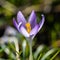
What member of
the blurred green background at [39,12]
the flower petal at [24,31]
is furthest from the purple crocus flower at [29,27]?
the blurred green background at [39,12]

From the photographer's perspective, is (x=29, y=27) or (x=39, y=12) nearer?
(x=29, y=27)

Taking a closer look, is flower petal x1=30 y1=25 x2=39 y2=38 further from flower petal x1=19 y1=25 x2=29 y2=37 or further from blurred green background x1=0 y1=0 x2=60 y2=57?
blurred green background x1=0 y1=0 x2=60 y2=57

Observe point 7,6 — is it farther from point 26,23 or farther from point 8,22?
point 26,23

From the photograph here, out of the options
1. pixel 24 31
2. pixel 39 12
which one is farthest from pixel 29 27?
pixel 39 12

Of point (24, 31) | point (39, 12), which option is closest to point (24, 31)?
point (24, 31)

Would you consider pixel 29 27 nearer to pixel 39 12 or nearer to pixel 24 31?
pixel 24 31

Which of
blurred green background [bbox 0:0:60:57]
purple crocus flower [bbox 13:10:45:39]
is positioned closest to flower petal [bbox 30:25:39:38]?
purple crocus flower [bbox 13:10:45:39]

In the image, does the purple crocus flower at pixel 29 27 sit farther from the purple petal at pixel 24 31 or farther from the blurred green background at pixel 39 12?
the blurred green background at pixel 39 12

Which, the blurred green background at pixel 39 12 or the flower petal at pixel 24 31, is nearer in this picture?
the flower petal at pixel 24 31

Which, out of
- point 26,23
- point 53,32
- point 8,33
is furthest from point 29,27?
point 53,32

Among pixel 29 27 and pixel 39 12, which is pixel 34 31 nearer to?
pixel 29 27
